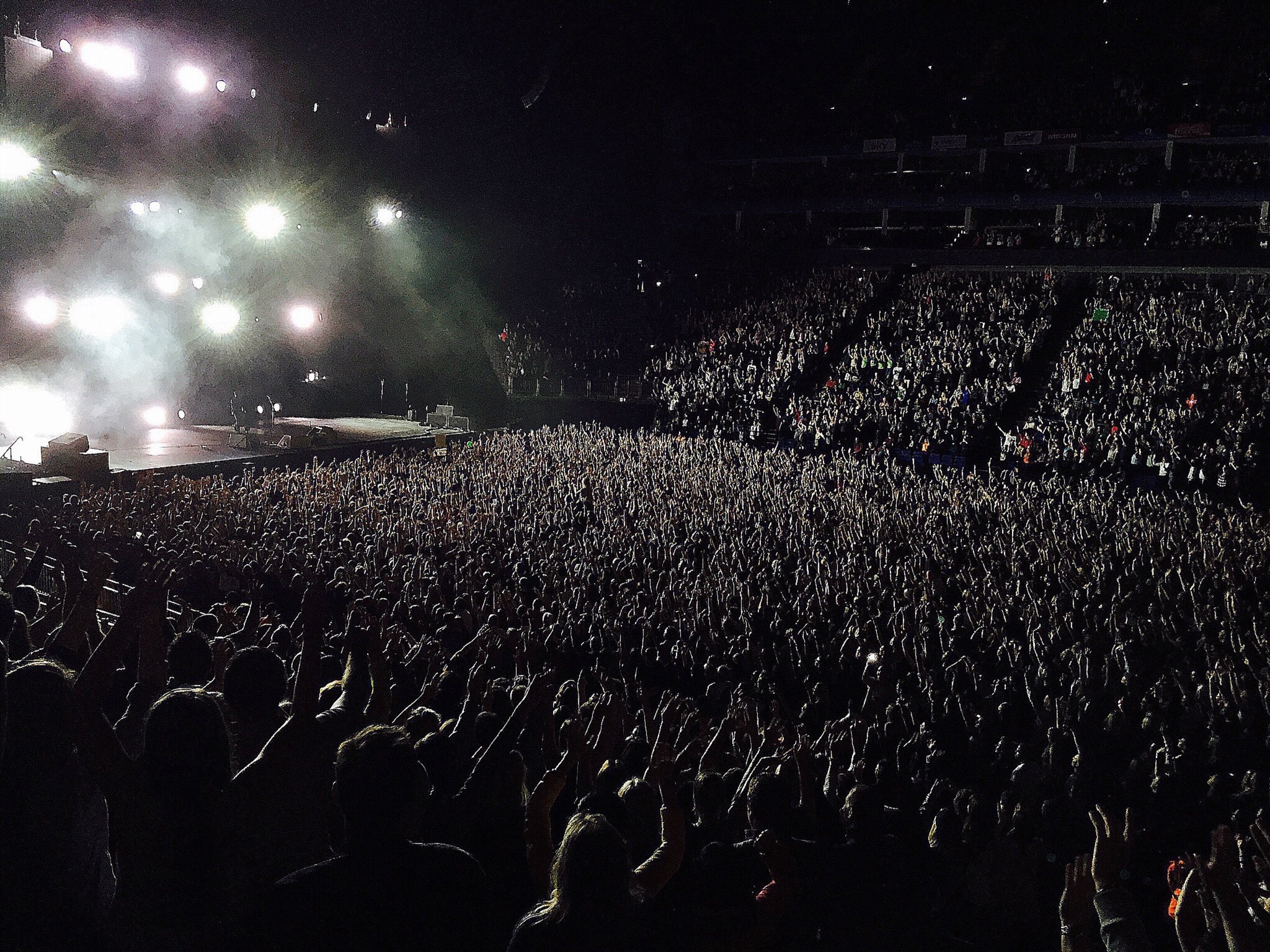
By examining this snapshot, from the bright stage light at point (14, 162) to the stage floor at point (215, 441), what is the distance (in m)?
6.15

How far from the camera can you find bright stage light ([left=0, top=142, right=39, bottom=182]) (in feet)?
64.3

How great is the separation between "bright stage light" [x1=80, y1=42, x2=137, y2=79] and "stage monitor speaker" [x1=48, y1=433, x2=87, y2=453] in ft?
35.2

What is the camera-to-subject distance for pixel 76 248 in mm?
22969

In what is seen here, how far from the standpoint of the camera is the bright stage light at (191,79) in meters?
24.3

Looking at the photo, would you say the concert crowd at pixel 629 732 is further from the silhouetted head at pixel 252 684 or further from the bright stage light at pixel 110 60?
the bright stage light at pixel 110 60

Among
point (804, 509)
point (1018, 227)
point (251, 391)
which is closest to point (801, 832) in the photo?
point (804, 509)

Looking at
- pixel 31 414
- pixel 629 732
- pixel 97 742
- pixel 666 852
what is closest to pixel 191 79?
pixel 31 414

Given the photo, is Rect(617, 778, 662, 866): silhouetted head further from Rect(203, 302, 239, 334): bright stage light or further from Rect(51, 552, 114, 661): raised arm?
Rect(203, 302, 239, 334): bright stage light

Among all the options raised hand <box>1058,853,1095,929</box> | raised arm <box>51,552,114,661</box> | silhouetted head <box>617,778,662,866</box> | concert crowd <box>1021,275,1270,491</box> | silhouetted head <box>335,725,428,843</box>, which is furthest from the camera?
concert crowd <box>1021,275,1270,491</box>

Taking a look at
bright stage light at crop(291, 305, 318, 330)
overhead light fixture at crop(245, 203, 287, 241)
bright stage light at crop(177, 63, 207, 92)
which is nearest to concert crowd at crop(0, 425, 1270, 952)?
bright stage light at crop(177, 63, 207, 92)

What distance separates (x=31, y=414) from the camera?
2261 centimetres

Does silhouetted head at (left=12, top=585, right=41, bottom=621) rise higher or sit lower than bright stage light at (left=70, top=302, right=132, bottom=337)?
lower

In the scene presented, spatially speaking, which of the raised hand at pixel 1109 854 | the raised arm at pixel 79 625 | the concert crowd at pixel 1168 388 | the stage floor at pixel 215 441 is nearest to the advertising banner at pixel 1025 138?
the concert crowd at pixel 1168 388

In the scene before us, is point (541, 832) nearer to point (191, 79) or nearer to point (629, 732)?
point (629, 732)
